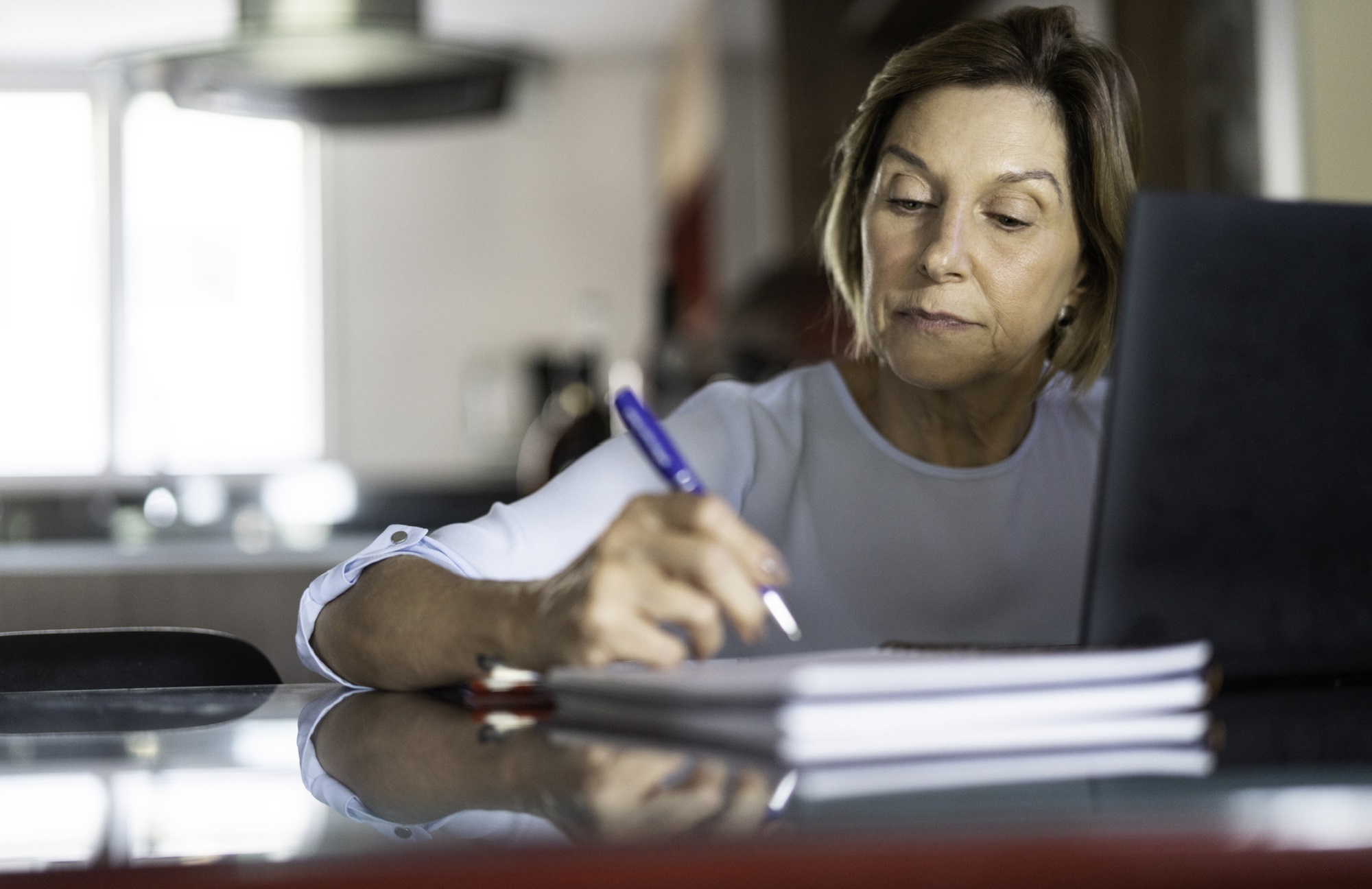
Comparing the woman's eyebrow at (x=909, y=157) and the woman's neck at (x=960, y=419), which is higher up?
the woman's eyebrow at (x=909, y=157)

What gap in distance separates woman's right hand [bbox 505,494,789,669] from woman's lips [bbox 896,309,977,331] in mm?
485

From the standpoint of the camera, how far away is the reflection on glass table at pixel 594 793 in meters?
0.39

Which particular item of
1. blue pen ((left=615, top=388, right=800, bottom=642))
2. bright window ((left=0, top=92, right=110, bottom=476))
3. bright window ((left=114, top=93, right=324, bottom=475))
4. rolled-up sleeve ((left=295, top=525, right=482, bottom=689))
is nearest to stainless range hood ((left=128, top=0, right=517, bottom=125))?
rolled-up sleeve ((left=295, top=525, right=482, bottom=689))

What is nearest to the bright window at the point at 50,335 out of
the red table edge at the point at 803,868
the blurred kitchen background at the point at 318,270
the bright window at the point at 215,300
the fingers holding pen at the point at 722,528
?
the blurred kitchen background at the point at 318,270

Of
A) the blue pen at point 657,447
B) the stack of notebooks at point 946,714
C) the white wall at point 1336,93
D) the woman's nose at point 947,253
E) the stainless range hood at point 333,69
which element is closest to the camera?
the stack of notebooks at point 946,714

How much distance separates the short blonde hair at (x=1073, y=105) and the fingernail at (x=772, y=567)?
1.82 feet

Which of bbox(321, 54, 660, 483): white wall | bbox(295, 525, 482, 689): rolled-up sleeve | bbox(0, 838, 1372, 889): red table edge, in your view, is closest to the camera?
bbox(0, 838, 1372, 889): red table edge

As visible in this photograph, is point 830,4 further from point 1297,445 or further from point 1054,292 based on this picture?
point 1297,445

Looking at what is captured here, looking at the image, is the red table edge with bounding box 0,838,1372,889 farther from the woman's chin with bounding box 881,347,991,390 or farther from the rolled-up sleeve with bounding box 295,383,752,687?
the woman's chin with bounding box 881,347,991,390

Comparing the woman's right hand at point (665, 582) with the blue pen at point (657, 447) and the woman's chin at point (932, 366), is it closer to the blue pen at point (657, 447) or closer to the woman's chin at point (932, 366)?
the blue pen at point (657, 447)

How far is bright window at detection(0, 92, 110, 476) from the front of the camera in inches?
227

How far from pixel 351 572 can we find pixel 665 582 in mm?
342

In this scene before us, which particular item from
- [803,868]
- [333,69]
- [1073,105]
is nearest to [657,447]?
[803,868]

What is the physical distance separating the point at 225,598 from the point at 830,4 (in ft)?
7.05
